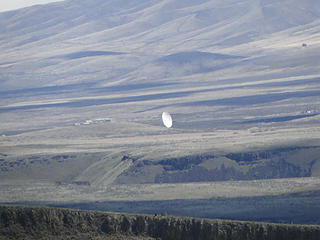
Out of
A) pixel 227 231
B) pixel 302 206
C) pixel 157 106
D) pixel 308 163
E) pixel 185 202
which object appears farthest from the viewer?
pixel 157 106

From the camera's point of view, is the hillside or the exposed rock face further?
the hillside

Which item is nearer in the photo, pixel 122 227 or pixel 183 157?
pixel 122 227

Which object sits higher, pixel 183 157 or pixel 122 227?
pixel 183 157

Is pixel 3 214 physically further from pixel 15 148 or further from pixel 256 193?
pixel 15 148

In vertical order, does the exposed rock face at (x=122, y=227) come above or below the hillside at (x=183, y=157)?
below

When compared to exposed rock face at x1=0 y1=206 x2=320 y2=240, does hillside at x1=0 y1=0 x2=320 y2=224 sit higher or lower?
higher

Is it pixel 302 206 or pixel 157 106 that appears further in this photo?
pixel 157 106

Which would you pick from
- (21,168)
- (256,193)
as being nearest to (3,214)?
(256,193)

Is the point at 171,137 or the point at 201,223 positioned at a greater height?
the point at 171,137
